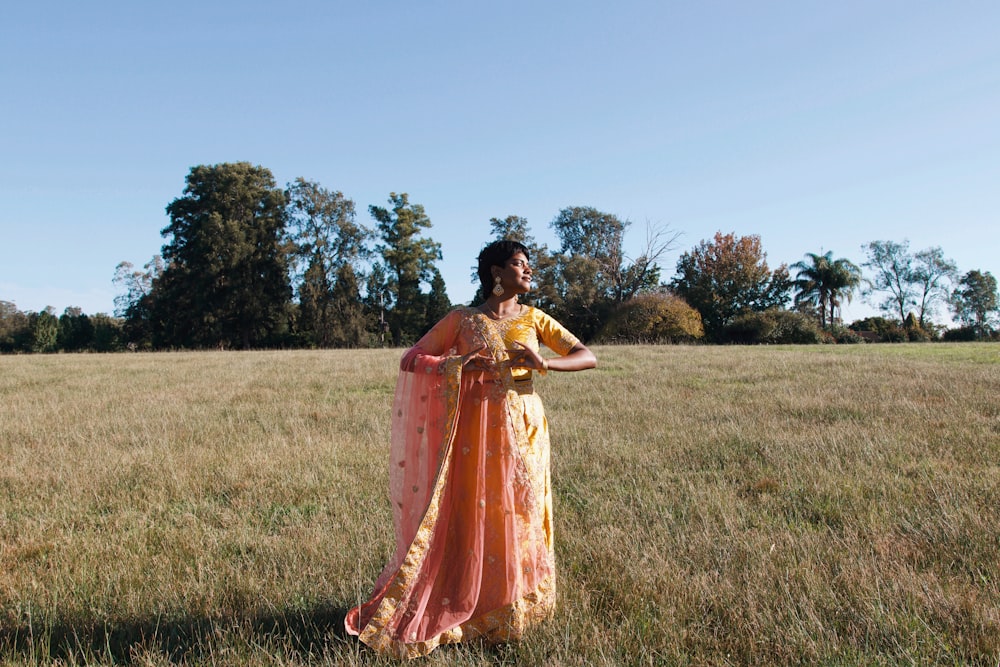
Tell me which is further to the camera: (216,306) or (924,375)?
(216,306)

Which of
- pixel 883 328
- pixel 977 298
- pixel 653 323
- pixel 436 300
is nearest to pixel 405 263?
pixel 436 300

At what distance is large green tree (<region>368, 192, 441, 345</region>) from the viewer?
48.5 meters

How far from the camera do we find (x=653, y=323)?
37.3 metres

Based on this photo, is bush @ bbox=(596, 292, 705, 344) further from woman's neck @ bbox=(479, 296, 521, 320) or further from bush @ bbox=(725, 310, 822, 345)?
woman's neck @ bbox=(479, 296, 521, 320)

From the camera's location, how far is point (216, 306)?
149 ft

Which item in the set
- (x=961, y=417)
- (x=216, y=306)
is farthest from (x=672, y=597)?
(x=216, y=306)

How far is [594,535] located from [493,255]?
240cm

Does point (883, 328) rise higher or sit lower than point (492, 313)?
higher

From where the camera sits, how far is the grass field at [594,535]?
3.31 m

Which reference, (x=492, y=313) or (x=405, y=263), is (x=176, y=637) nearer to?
(x=492, y=313)

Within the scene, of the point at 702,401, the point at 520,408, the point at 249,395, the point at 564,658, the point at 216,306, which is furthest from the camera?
the point at 216,306

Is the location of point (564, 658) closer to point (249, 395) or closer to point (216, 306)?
point (249, 395)

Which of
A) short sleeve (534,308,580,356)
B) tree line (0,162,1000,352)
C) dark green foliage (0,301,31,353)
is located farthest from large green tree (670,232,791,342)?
dark green foliage (0,301,31,353)

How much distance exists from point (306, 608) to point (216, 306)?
4606cm
